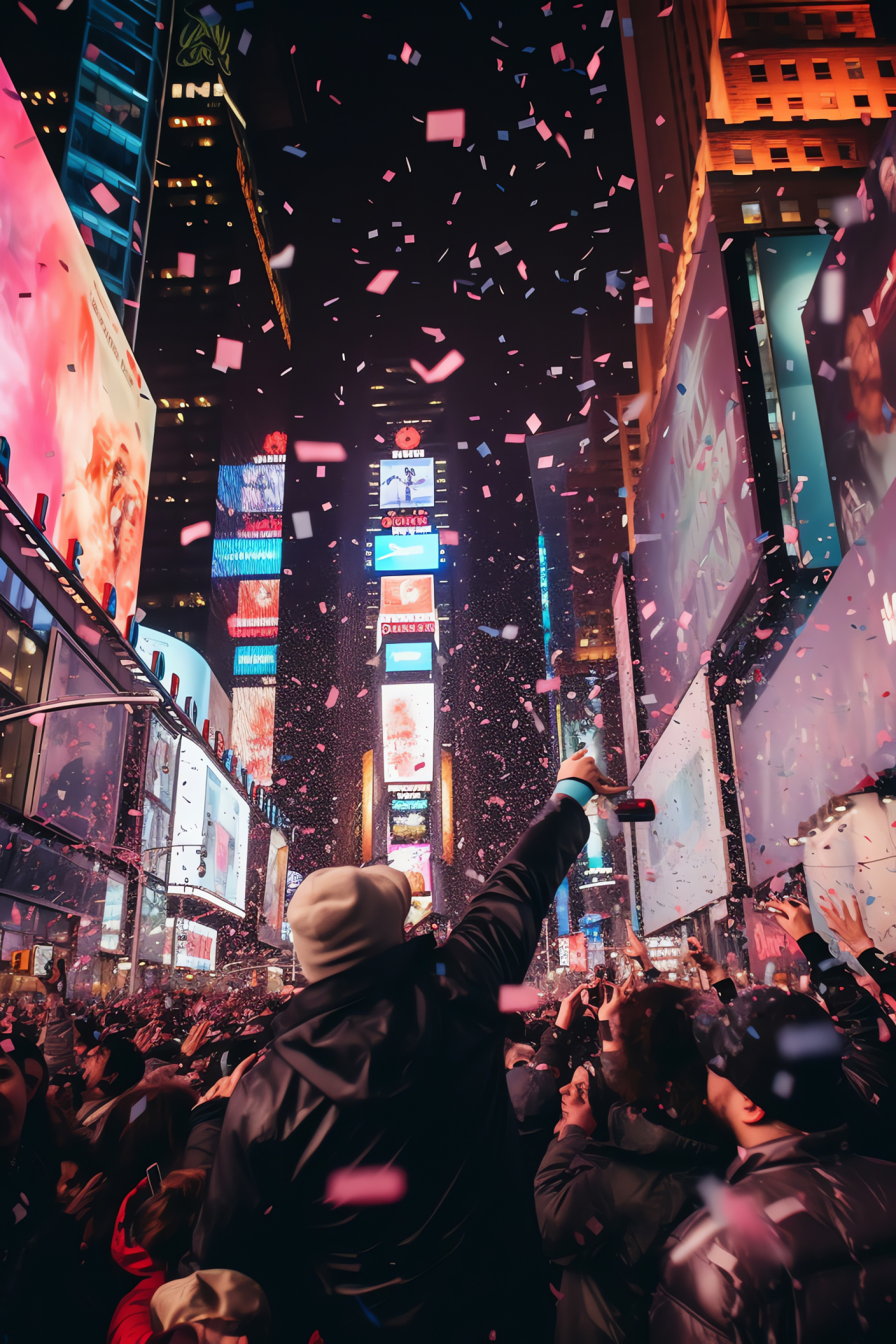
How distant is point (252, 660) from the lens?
92.4 metres

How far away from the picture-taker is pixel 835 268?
59.9 feet

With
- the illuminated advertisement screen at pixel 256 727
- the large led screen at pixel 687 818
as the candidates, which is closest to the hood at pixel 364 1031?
the large led screen at pixel 687 818

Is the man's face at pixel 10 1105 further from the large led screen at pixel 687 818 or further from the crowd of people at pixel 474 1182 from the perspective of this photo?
the large led screen at pixel 687 818

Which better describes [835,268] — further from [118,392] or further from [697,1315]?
[118,392]

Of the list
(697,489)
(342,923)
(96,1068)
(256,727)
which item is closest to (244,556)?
(256,727)

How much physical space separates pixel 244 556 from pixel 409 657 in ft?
68.0

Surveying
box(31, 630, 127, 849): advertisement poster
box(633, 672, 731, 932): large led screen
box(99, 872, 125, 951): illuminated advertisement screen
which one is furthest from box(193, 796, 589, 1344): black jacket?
box(99, 872, 125, 951): illuminated advertisement screen

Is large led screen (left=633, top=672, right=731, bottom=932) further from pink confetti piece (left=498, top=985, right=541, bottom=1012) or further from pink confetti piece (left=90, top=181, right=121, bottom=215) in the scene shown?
pink confetti piece (left=90, top=181, right=121, bottom=215)

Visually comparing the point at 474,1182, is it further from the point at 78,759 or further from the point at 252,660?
the point at 252,660

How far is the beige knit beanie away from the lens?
1.75 metres

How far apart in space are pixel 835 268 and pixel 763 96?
71.8 feet

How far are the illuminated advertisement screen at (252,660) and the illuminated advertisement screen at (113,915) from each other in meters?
59.6

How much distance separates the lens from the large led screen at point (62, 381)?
70.5 ft

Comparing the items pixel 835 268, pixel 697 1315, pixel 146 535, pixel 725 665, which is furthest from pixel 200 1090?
pixel 146 535
